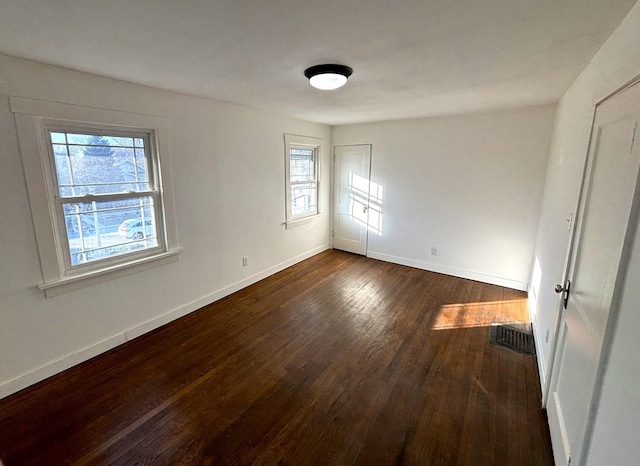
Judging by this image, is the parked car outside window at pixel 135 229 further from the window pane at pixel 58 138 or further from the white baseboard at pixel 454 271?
the white baseboard at pixel 454 271

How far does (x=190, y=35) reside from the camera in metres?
1.58

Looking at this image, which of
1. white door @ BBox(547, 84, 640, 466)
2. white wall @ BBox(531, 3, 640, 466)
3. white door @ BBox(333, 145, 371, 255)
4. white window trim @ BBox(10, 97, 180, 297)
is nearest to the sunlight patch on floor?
white wall @ BBox(531, 3, 640, 466)

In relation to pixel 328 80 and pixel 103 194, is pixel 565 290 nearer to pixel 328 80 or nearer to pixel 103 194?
pixel 328 80

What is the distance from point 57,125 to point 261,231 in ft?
7.77

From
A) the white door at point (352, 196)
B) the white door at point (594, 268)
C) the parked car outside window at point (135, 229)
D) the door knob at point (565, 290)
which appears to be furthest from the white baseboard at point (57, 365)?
the white door at point (352, 196)

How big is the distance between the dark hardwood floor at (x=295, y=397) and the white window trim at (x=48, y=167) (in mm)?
728

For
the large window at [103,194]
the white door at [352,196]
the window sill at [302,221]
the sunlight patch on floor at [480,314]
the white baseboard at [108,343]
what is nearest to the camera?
the white baseboard at [108,343]

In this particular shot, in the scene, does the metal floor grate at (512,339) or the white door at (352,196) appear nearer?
the metal floor grate at (512,339)

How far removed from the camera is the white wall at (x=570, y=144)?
137cm

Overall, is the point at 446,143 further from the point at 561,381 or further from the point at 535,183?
the point at 561,381

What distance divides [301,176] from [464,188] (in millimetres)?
2465

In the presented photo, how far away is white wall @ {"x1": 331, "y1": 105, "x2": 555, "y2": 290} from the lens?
12.0 ft

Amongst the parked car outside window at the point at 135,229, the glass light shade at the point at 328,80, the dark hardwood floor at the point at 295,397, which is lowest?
the dark hardwood floor at the point at 295,397

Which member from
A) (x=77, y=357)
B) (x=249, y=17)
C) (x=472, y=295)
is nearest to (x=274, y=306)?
(x=77, y=357)
